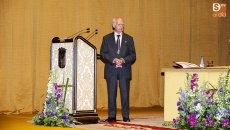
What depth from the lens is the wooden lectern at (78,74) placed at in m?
6.99

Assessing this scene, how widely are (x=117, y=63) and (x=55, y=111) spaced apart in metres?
1.14

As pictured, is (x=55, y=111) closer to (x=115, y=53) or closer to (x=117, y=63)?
Answer: (x=117, y=63)

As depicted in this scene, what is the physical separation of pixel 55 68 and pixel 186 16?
441 cm

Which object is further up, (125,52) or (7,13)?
(7,13)

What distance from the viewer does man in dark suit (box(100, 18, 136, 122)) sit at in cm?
736

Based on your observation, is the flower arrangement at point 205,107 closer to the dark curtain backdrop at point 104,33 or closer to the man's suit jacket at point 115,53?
the man's suit jacket at point 115,53

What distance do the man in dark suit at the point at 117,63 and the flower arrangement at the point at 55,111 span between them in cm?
81

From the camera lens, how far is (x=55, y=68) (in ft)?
23.5

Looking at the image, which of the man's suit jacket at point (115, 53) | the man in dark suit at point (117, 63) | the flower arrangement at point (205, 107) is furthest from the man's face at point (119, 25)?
the flower arrangement at point (205, 107)

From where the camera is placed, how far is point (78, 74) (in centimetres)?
700

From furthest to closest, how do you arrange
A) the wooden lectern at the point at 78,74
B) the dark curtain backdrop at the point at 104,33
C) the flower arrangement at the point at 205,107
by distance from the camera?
the dark curtain backdrop at the point at 104,33 → the wooden lectern at the point at 78,74 → the flower arrangement at the point at 205,107

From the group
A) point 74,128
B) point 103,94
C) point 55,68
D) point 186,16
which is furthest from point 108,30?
point 74,128

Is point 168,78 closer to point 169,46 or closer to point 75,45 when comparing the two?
point 75,45

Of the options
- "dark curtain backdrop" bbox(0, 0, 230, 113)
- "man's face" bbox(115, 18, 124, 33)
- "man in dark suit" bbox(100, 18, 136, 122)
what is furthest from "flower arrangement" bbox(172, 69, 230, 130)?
"dark curtain backdrop" bbox(0, 0, 230, 113)
